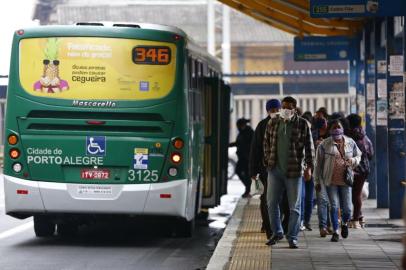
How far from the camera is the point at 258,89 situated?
55312 mm

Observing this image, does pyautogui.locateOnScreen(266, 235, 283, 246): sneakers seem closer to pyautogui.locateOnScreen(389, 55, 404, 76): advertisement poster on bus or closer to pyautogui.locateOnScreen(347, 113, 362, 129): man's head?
pyautogui.locateOnScreen(347, 113, 362, 129): man's head

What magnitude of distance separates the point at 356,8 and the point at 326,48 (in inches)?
454

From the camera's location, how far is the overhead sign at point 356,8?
16969 mm

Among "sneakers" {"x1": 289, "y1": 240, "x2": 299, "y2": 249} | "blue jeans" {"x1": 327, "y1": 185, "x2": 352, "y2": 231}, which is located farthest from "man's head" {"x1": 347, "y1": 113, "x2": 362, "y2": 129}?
"sneakers" {"x1": 289, "y1": 240, "x2": 299, "y2": 249}

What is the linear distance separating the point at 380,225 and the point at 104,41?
5.10 m

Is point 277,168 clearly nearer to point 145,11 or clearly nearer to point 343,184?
point 343,184

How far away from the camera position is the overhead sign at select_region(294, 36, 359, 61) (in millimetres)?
28453

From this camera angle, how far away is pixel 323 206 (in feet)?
54.2

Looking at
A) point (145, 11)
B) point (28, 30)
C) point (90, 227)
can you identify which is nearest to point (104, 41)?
point (28, 30)

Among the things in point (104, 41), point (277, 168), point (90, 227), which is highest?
point (104, 41)

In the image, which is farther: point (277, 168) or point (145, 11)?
point (145, 11)

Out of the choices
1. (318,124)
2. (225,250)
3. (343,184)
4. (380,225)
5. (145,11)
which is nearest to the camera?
(225,250)

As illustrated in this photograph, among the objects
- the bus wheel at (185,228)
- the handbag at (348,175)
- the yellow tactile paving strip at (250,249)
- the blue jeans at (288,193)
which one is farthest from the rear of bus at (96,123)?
the handbag at (348,175)

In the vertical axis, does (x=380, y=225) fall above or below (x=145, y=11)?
below
